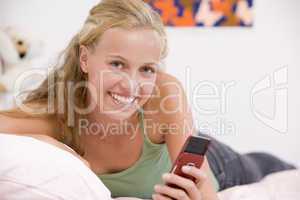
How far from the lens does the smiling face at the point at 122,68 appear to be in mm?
1016

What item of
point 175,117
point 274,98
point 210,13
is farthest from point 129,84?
point 274,98

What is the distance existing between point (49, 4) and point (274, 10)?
633 millimetres

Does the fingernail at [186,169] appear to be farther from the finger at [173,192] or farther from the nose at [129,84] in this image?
the nose at [129,84]

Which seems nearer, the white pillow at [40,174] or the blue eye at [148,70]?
the white pillow at [40,174]

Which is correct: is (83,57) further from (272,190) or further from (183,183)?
(272,190)

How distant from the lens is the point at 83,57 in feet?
3.53

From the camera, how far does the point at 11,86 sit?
129 cm

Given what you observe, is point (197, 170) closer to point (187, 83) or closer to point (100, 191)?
point (100, 191)

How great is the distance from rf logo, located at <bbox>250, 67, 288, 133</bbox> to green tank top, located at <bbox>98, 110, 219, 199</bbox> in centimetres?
38

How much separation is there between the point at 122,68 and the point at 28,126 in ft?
0.82

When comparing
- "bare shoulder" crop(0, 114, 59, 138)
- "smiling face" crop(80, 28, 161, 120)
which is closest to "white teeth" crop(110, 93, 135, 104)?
"smiling face" crop(80, 28, 161, 120)

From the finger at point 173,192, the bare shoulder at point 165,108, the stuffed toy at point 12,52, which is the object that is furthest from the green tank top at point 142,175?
the stuffed toy at point 12,52

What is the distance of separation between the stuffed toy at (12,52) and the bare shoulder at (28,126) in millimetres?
264

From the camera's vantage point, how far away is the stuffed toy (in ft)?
4.23
